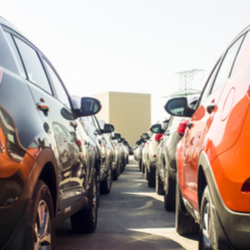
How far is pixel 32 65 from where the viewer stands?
125 inches

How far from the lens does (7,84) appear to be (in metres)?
2.15

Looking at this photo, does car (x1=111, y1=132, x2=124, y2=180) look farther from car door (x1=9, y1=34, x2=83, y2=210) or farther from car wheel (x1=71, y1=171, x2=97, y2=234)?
car door (x1=9, y1=34, x2=83, y2=210)

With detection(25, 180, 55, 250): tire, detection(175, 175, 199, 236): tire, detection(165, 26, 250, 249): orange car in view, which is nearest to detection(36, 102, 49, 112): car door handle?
detection(25, 180, 55, 250): tire

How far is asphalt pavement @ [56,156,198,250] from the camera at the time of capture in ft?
14.4

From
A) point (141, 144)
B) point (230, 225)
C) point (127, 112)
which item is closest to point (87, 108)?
point (230, 225)

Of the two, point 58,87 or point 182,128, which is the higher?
point 58,87

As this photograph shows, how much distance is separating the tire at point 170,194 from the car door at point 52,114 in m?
2.56

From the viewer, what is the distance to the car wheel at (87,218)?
473cm

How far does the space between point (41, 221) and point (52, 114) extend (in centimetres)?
88

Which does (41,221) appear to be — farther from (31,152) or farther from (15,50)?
(15,50)

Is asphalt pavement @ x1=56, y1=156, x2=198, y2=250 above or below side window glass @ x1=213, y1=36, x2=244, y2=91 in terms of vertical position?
below

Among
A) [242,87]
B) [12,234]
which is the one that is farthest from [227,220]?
[12,234]

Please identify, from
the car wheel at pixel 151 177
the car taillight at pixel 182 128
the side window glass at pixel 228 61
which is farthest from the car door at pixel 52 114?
the car wheel at pixel 151 177

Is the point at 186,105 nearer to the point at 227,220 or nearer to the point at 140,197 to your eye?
the point at 227,220
